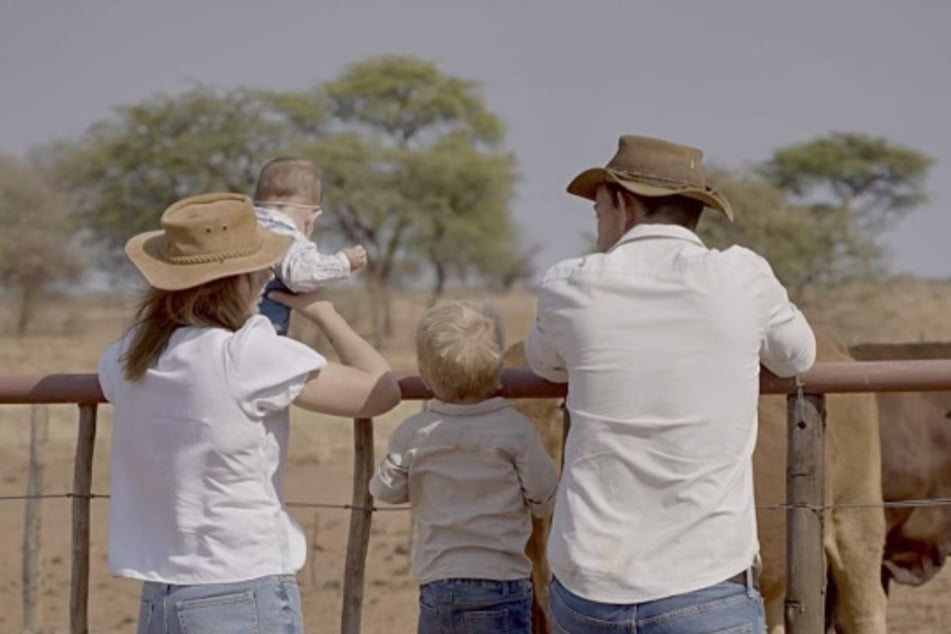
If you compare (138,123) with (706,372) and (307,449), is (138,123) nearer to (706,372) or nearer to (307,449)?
(307,449)

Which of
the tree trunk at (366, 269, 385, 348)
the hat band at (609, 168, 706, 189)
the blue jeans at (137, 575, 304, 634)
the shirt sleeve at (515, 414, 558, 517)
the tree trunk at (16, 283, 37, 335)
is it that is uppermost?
the hat band at (609, 168, 706, 189)

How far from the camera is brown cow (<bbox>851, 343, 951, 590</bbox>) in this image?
847 cm

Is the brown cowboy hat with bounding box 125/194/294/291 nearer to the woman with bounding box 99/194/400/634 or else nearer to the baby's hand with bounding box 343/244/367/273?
the woman with bounding box 99/194/400/634

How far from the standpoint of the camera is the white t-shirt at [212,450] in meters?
3.38

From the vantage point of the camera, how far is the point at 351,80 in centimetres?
4556

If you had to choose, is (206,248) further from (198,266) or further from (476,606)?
(476,606)

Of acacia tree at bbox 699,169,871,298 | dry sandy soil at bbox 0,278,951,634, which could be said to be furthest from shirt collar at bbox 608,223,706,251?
acacia tree at bbox 699,169,871,298

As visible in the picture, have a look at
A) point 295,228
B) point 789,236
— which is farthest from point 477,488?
point 789,236

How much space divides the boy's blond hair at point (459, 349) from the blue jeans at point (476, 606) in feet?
1.50

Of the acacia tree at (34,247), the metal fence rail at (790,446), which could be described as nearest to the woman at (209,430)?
the metal fence rail at (790,446)

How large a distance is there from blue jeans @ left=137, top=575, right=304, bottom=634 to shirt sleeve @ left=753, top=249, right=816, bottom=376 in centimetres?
115

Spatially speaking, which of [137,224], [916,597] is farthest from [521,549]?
[137,224]

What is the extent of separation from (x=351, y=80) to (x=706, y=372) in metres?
42.9

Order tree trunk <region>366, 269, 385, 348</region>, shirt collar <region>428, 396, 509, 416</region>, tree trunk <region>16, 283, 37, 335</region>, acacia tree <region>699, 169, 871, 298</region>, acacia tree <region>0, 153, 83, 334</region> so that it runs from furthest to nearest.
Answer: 1. acacia tree <region>0, 153, 83, 334</region>
2. tree trunk <region>16, 283, 37, 335</region>
3. tree trunk <region>366, 269, 385, 348</region>
4. acacia tree <region>699, 169, 871, 298</region>
5. shirt collar <region>428, 396, 509, 416</region>
